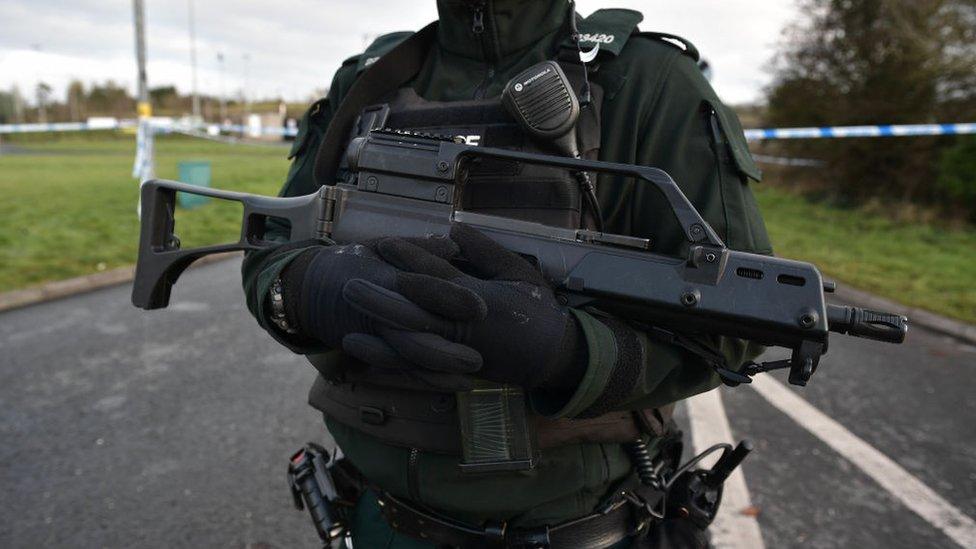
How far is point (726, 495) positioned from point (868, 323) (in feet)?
6.61

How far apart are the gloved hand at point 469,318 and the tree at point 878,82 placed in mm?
12565

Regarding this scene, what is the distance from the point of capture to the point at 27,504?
266 centimetres

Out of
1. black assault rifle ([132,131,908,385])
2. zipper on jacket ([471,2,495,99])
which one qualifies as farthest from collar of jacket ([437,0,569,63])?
black assault rifle ([132,131,908,385])

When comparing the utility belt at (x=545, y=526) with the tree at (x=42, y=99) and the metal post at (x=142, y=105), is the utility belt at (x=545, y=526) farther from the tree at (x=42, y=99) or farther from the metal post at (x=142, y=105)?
the tree at (x=42, y=99)

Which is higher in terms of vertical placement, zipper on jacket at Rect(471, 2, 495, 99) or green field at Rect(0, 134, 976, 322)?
zipper on jacket at Rect(471, 2, 495, 99)

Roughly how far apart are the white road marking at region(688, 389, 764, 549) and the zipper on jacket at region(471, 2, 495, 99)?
1.90 m

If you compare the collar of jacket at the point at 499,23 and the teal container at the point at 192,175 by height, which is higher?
the collar of jacket at the point at 499,23

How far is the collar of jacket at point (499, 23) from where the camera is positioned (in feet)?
4.59

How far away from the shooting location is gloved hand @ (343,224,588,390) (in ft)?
3.33

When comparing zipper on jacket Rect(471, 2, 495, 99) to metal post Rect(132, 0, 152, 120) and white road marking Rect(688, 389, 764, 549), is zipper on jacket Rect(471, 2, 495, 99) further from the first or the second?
metal post Rect(132, 0, 152, 120)

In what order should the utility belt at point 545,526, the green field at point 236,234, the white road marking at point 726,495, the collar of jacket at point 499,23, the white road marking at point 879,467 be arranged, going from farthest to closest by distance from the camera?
1. the green field at point 236,234
2. the white road marking at point 879,467
3. the white road marking at point 726,495
4. the collar of jacket at point 499,23
5. the utility belt at point 545,526

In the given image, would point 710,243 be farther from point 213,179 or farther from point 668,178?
point 213,179

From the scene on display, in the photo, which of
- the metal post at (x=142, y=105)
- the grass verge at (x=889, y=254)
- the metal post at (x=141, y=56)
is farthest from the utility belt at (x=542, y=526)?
the metal post at (x=141, y=56)

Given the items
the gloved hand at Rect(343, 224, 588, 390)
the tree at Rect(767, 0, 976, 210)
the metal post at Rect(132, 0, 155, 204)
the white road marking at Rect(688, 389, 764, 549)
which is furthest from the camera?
the tree at Rect(767, 0, 976, 210)
